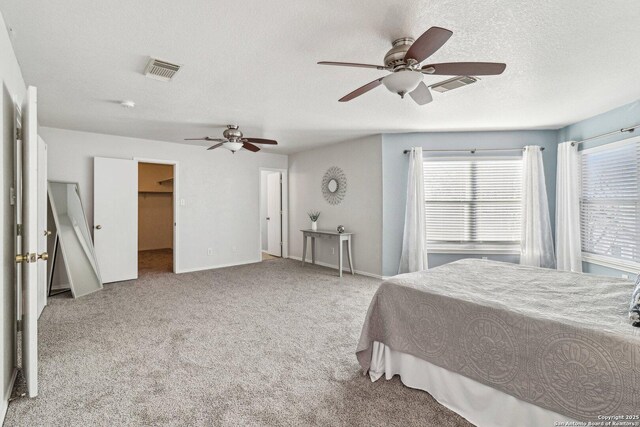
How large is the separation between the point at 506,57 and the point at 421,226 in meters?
2.80

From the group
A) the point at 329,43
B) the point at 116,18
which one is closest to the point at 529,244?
the point at 329,43

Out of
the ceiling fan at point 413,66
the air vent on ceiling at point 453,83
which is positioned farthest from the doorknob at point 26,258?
the air vent on ceiling at point 453,83

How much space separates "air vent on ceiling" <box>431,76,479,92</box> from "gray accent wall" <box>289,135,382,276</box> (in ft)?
6.66

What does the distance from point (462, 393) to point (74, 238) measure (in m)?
5.12

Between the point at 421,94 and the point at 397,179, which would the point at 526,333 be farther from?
the point at 397,179

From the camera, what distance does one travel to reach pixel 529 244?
4.64 m

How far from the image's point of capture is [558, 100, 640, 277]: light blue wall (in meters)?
3.56

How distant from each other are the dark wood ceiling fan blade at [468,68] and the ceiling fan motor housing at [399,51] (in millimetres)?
189

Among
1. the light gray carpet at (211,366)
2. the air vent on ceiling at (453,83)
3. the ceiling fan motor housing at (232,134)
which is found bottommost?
the light gray carpet at (211,366)

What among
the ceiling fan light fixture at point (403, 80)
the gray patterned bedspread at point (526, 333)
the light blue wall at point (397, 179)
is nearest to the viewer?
the gray patterned bedspread at point (526, 333)

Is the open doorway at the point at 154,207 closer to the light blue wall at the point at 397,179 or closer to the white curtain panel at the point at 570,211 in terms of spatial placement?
the light blue wall at the point at 397,179

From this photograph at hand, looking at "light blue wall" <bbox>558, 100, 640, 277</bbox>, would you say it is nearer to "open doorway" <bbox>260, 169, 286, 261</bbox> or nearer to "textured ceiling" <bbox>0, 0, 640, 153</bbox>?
"textured ceiling" <bbox>0, 0, 640, 153</bbox>

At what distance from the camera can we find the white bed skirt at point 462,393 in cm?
155

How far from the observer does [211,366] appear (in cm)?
239
